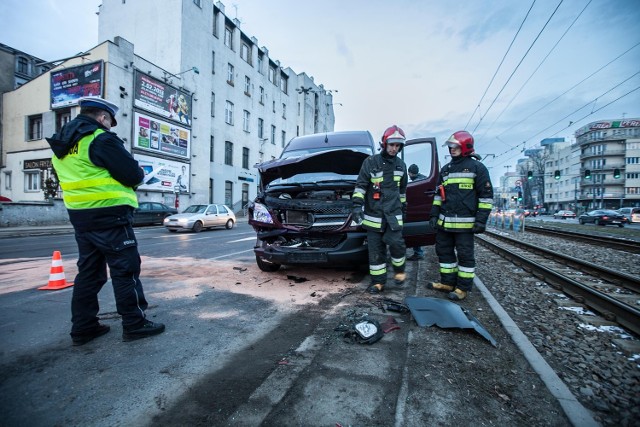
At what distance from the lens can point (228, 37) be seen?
27891 mm

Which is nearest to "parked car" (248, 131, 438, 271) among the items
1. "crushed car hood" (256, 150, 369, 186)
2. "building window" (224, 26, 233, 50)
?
"crushed car hood" (256, 150, 369, 186)

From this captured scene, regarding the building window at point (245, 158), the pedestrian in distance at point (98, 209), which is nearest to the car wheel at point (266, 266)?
the pedestrian in distance at point (98, 209)

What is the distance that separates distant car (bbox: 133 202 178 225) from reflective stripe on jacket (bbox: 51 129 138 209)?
15381 millimetres

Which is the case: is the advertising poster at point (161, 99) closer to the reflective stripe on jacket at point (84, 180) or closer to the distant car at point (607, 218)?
the reflective stripe on jacket at point (84, 180)

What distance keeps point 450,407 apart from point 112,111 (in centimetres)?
324

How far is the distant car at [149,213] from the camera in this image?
53.6 feet

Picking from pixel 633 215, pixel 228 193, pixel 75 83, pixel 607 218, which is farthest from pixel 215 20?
pixel 633 215

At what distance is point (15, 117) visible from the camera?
21.1m

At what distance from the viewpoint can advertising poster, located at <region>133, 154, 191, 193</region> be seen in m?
19.3

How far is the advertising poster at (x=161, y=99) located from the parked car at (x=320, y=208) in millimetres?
18557

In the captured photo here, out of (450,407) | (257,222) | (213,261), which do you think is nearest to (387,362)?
(450,407)

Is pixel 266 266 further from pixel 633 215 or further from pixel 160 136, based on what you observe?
pixel 633 215

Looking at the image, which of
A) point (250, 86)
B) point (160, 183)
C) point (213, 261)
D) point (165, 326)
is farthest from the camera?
point (250, 86)

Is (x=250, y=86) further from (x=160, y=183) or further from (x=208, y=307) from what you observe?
(x=208, y=307)
